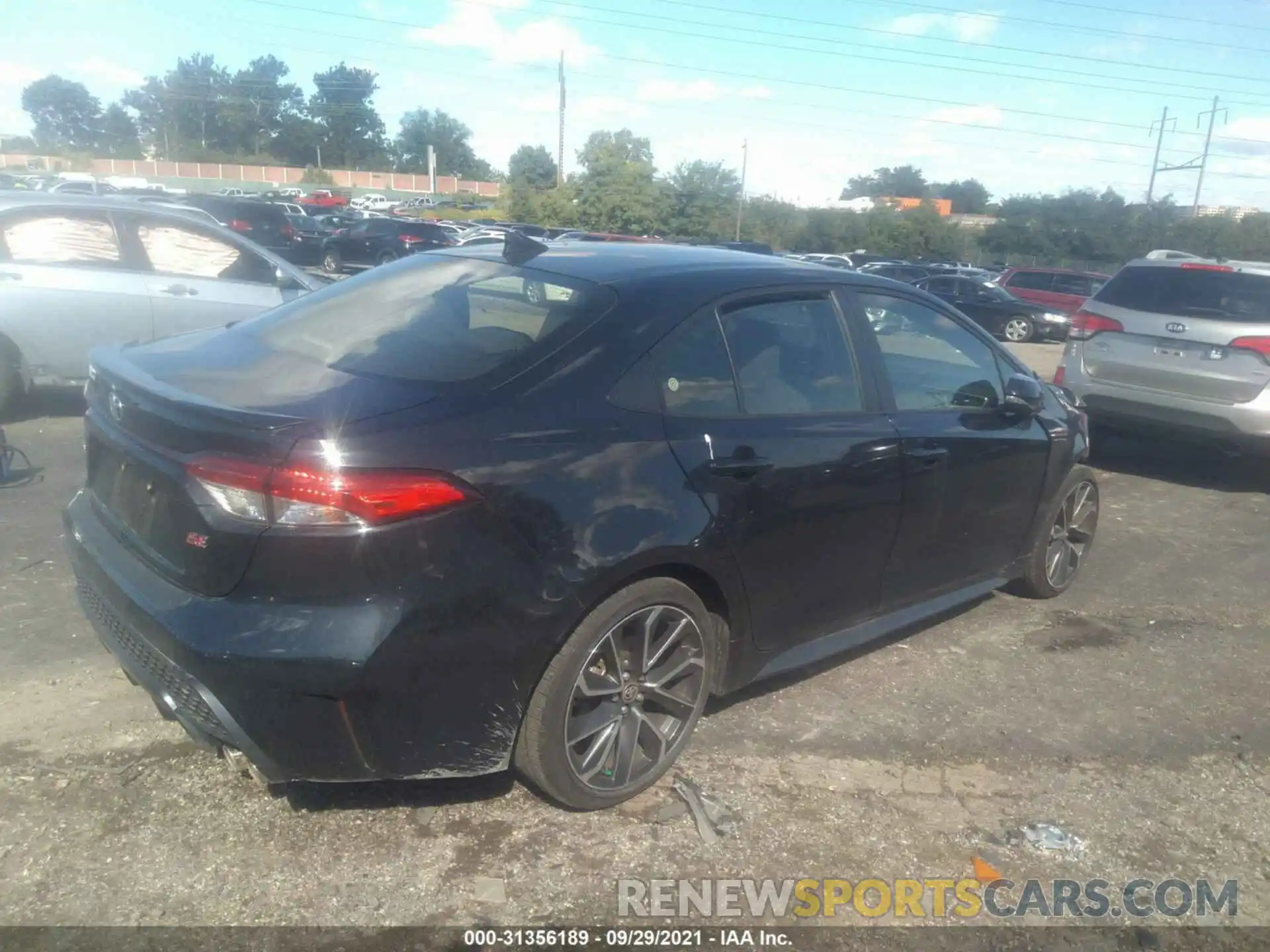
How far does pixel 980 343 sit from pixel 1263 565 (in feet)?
9.54


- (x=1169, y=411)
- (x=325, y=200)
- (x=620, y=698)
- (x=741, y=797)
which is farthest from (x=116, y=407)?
(x=325, y=200)

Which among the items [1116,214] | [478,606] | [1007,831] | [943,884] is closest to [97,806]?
[478,606]

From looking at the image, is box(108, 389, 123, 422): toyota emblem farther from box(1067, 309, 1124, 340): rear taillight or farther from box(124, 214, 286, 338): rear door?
box(1067, 309, 1124, 340): rear taillight

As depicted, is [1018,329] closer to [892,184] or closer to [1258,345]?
[1258,345]

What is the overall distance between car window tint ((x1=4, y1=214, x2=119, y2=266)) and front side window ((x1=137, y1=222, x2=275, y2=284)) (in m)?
0.24

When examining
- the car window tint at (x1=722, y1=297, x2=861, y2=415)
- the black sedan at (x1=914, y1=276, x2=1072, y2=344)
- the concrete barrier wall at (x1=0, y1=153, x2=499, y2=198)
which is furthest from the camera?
the concrete barrier wall at (x1=0, y1=153, x2=499, y2=198)

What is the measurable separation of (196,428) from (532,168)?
194 ft

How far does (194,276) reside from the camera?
314 inches

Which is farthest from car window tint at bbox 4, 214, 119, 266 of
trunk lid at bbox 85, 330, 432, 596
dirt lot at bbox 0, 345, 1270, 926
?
trunk lid at bbox 85, 330, 432, 596

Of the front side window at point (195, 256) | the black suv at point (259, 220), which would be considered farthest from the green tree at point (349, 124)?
the front side window at point (195, 256)

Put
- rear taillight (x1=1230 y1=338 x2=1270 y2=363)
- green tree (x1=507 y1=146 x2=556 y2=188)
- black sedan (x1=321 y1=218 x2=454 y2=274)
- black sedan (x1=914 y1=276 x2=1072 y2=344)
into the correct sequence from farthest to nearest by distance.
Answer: green tree (x1=507 y1=146 x2=556 y2=188) → black sedan (x1=321 y1=218 x2=454 y2=274) → black sedan (x1=914 y1=276 x2=1072 y2=344) → rear taillight (x1=1230 y1=338 x2=1270 y2=363)

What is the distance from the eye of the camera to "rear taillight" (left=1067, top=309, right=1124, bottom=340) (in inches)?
319

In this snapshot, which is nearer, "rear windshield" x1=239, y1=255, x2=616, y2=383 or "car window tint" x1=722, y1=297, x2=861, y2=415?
"rear windshield" x1=239, y1=255, x2=616, y2=383

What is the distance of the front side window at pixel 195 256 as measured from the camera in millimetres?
7887
